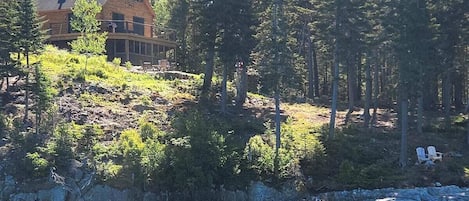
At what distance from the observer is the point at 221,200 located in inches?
870

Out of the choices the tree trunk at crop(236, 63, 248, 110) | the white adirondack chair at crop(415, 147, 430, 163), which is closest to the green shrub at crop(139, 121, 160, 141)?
the tree trunk at crop(236, 63, 248, 110)

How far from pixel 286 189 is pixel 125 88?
10518mm

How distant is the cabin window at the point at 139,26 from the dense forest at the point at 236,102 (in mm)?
10223

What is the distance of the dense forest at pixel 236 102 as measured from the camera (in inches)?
876

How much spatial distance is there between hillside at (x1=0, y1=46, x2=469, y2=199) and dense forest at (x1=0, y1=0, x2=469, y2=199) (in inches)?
2.2

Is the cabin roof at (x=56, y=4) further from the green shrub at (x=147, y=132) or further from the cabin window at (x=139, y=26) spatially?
the green shrub at (x=147, y=132)

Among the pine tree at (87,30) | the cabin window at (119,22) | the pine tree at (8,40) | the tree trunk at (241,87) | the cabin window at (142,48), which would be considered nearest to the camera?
the pine tree at (8,40)

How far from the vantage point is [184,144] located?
878 inches

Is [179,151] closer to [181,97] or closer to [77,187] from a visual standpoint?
[77,187]

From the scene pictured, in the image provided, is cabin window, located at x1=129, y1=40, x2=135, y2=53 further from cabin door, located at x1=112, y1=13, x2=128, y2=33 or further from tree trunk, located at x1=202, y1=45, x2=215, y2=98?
tree trunk, located at x1=202, y1=45, x2=215, y2=98

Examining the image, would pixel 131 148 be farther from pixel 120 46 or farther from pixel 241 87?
pixel 120 46

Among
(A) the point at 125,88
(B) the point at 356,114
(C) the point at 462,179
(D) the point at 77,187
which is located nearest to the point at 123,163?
(D) the point at 77,187

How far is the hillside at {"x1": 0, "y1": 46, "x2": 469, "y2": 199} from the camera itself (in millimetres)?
21672

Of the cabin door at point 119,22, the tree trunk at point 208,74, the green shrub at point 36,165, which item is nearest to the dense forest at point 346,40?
the tree trunk at point 208,74
